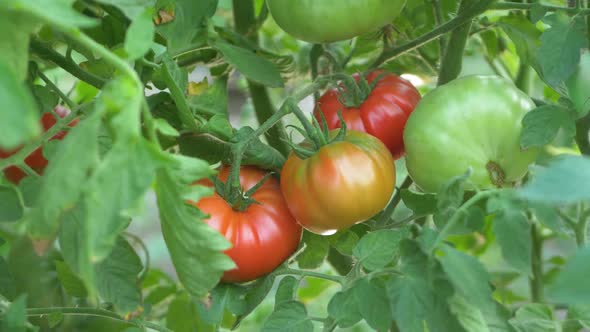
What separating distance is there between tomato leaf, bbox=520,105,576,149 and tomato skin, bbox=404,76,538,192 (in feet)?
0.14

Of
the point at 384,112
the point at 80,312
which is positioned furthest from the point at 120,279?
the point at 384,112

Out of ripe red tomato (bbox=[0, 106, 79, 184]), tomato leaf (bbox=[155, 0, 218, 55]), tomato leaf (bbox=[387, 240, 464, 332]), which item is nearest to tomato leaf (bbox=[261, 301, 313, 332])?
tomato leaf (bbox=[387, 240, 464, 332])

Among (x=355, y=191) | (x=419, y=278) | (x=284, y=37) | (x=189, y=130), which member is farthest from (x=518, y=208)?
(x=284, y=37)

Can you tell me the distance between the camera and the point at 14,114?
28 cm

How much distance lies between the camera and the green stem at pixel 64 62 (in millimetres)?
605

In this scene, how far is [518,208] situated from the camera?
16.8 inches

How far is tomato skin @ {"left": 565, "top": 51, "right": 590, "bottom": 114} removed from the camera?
1.82ft

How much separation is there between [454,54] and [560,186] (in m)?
0.41

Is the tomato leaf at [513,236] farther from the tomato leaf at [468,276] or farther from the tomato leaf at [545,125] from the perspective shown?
the tomato leaf at [545,125]

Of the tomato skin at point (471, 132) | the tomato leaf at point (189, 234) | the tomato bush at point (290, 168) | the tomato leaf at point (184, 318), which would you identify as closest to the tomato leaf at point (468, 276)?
the tomato bush at point (290, 168)

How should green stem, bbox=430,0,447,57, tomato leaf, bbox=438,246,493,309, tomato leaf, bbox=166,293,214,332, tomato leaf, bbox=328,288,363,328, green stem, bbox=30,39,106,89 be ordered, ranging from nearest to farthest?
1. tomato leaf, bbox=438,246,493,309
2. tomato leaf, bbox=328,288,363,328
3. green stem, bbox=30,39,106,89
4. green stem, bbox=430,0,447,57
5. tomato leaf, bbox=166,293,214,332

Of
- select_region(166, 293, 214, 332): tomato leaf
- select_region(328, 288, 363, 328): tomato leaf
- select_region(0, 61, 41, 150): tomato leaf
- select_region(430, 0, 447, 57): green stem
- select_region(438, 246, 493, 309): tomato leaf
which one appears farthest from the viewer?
select_region(166, 293, 214, 332): tomato leaf

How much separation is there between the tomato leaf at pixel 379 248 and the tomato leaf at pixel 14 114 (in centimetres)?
30

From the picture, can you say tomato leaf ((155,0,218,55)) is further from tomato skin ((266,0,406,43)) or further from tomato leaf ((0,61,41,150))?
tomato leaf ((0,61,41,150))
